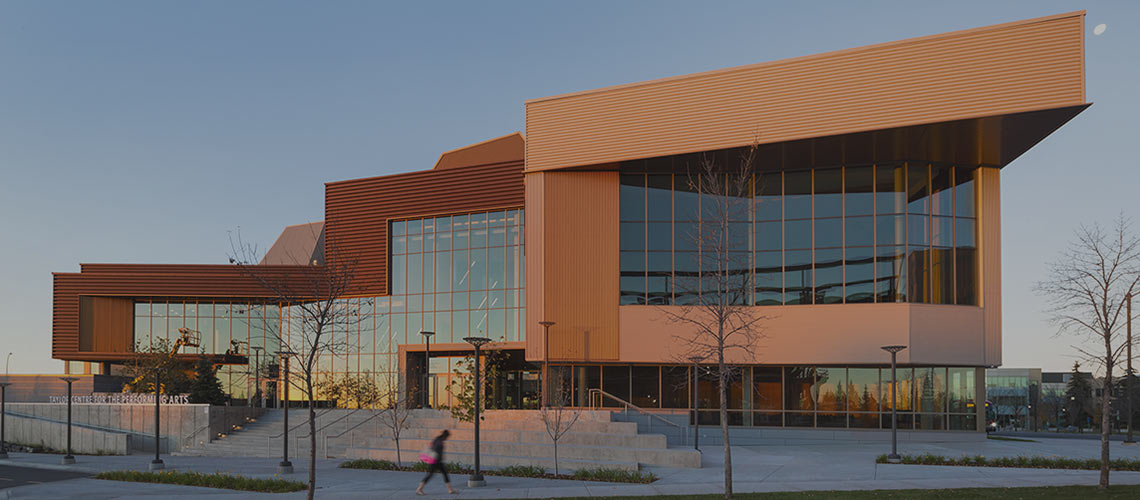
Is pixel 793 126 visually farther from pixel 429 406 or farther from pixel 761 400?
pixel 429 406

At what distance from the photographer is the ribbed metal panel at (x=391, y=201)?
42.3 metres

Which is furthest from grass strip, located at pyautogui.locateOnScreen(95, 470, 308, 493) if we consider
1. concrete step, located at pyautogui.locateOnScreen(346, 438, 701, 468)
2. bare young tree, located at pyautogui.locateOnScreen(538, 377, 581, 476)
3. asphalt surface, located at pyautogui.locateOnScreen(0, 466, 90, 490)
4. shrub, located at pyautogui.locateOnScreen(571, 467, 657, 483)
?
shrub, located at pyautogui.locateOnScreen(571, 467, 657, 483)

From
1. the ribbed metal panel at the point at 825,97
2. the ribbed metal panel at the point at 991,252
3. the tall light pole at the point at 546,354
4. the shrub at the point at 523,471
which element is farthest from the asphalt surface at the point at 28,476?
the ribbed metal panel at the point at 991,252

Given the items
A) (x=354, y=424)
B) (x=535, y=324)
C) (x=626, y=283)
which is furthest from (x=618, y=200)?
(x=354, y=424)

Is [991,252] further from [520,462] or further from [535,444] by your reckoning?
[520,462]

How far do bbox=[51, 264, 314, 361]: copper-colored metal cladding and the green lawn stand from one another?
36839 millimetres

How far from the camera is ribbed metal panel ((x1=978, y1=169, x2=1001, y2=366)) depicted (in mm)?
35719

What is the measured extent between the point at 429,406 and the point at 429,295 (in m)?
5.84

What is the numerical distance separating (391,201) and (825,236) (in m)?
21.9

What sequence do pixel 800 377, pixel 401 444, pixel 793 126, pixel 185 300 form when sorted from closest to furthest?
pixel 401 444, pixel 793 126, pixel 800 377, pixel 185 300

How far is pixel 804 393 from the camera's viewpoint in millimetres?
36312

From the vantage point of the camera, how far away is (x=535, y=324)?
125 feet

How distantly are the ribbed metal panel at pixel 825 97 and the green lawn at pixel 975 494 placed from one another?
1470cm

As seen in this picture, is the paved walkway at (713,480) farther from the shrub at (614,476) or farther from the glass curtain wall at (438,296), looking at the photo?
the glass curtain wall at (438,296)
